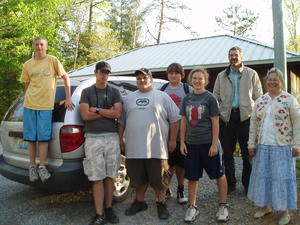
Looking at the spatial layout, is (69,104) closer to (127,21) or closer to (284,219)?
(284,219)

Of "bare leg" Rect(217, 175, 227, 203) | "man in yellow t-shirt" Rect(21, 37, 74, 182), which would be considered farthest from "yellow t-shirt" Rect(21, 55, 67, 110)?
"bare leg" Rect(217, 175, 227, 203)

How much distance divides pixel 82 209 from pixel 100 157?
3.38 feet

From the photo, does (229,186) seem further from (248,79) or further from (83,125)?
(83,125)

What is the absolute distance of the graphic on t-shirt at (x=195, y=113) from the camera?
3.45 m

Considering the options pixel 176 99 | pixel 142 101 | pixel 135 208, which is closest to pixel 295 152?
pixel 176 99

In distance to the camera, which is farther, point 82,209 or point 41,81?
point 82,209

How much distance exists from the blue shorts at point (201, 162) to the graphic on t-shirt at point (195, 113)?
294mm

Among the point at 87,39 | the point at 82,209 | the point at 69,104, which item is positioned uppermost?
the point at 87,39

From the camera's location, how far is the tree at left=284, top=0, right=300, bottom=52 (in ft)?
97.3

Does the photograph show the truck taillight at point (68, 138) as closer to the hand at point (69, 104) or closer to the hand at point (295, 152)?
the hand at point (69, 104)

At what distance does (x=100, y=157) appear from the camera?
338cm

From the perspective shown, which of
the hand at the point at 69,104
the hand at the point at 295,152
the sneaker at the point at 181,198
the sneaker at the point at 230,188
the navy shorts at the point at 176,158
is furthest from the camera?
the sneaker at the point at 230,188

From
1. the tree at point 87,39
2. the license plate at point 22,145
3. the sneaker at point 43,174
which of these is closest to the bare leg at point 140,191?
the sneaker at point 43,174

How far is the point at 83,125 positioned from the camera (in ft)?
11.4
